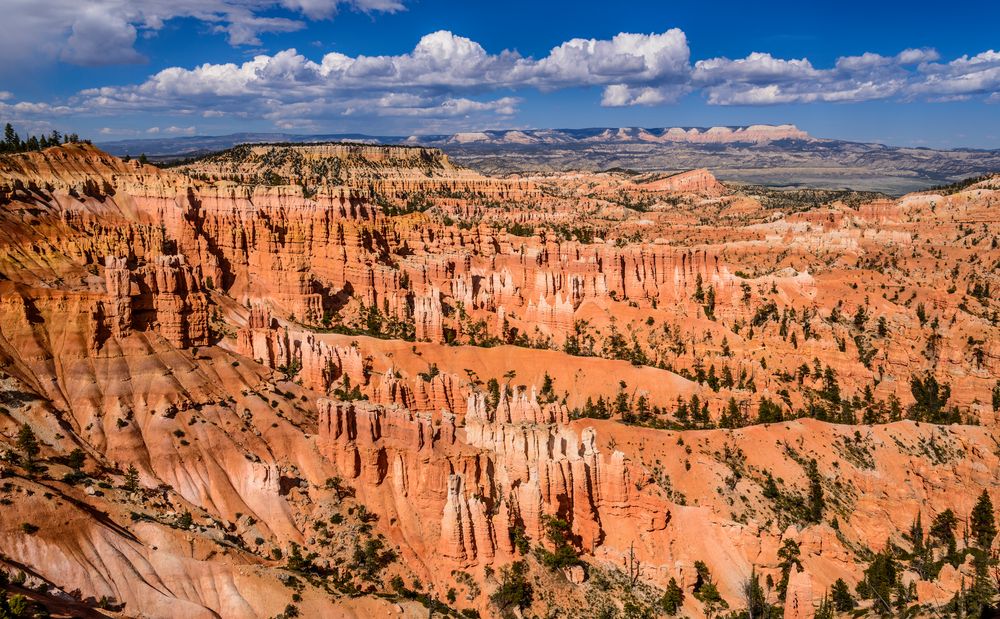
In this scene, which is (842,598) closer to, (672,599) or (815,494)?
(672,599)

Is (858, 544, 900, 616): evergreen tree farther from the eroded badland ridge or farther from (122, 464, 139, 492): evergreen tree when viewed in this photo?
(122, 464, 139, 492): evergreen tree

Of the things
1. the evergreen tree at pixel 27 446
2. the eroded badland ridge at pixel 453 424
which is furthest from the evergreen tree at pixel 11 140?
the evergreen tree at pixel 27 446

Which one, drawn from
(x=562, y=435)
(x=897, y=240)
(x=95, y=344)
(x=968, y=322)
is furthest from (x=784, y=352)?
(x=95, y=344)

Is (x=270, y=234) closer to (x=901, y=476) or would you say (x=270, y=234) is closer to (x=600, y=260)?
(x=600, y=260)

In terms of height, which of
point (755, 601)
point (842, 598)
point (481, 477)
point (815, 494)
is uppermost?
point (481, 477)

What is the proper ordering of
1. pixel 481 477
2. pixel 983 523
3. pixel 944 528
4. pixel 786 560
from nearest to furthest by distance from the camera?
pixel 786 560, pixel 481 477, pixel 983 523, pixel 944 528

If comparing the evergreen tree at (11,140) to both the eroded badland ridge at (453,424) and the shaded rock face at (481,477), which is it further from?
the shaded rock face at (481,477)

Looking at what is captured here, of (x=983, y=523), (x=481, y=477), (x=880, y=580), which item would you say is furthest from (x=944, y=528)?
(x=481, y=477)
